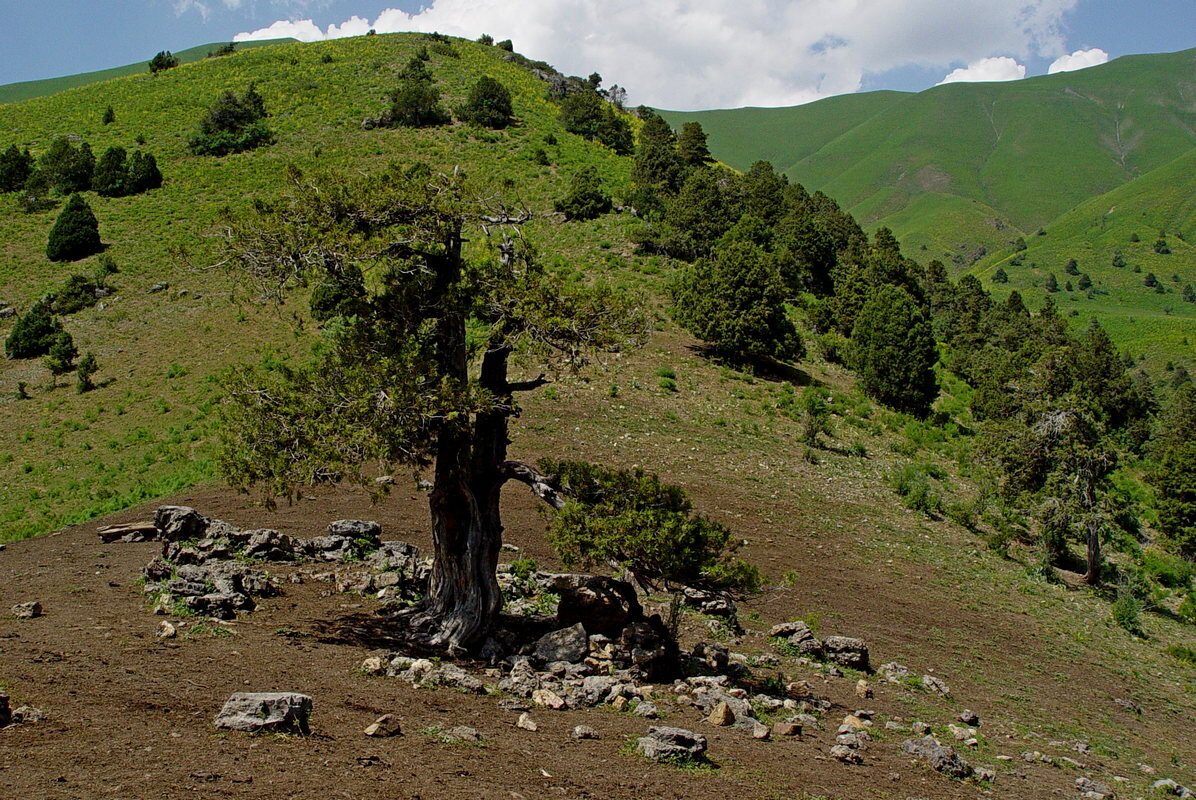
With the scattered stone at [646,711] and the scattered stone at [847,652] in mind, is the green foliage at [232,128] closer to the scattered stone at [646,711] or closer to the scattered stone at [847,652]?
the scattered stone at [847,652]

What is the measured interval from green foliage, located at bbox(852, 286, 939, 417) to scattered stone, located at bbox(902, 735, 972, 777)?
27.5 meters

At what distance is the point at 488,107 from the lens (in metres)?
59.4

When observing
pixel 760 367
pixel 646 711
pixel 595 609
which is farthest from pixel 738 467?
pixel 646 711

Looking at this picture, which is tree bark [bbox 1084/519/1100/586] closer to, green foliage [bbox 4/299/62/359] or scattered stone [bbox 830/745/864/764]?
scattered stone [bbox 830/745/864/764]

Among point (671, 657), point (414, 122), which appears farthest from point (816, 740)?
point (414, 122)

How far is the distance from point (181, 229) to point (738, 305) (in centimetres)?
3145

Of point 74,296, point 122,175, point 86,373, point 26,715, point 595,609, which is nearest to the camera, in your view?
point 26,715

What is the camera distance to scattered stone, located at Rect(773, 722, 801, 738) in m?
7.53

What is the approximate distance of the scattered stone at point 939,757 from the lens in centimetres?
716

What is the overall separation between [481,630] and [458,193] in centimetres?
524

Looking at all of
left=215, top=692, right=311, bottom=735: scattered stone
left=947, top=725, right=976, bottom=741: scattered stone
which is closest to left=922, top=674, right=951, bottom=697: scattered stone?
left=947, top=725, right=976, bottom=741: scattered stone

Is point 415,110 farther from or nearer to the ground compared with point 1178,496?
farther from the ground

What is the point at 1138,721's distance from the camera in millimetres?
11539

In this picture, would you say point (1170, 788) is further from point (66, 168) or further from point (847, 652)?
point (66, 168)
